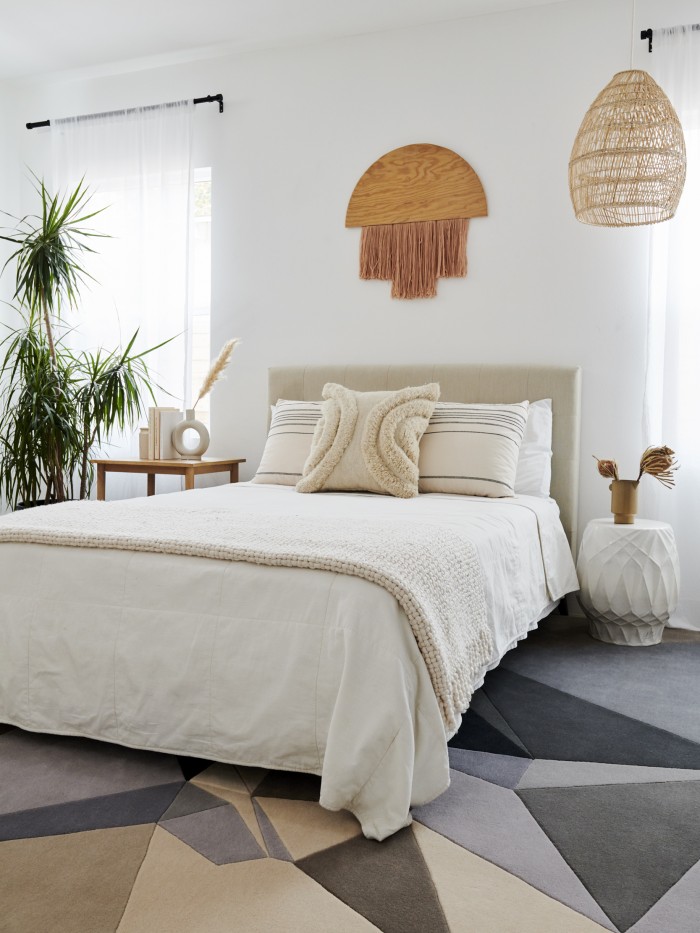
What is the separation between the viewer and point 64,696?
2.14m

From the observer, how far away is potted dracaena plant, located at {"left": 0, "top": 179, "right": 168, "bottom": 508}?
423 cm

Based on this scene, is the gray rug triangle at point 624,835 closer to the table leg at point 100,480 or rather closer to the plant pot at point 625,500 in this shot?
the plant pot at point 625,500

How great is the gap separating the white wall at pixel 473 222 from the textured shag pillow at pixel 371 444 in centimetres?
69

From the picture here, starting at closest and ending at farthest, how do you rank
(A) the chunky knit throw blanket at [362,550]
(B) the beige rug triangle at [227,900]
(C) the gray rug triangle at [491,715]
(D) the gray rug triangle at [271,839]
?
1. (B) the beige rug triangle at [227,900]
2. (D) the gray rug triangle at [271,839]
3. (A) the chunky knit throw blanket at [362,550]
4. (C) the gray rug triangle at [491,715]

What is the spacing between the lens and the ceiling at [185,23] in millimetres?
3790

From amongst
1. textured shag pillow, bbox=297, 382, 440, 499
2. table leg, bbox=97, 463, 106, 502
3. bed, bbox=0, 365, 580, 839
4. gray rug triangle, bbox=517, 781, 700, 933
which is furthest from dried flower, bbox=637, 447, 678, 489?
table leg, bbox=97, 463, 106, 502

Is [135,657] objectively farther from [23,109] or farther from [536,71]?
[23,109]

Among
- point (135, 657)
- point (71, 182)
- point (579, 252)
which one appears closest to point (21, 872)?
point (135, 657)

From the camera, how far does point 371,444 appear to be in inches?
130

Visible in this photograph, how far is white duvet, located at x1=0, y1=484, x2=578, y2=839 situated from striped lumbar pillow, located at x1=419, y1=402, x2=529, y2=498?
91 cm

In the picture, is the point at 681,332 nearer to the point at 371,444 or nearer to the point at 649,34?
the point at 649,34

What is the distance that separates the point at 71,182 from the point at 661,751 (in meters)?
4.22

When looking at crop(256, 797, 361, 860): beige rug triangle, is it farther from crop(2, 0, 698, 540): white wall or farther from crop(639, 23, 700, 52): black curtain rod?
crop(639, 23, 700, 52): black curtain rod

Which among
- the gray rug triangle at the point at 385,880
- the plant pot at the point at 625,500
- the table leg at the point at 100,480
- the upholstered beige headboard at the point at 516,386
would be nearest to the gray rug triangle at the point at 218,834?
the gray rug triangle at the point at 385,880
